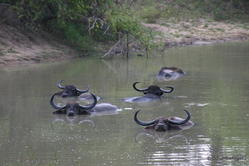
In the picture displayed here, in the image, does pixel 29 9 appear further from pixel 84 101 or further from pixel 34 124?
pixel 34 124

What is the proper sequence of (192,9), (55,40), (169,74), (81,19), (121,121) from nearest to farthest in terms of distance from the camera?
(121,121)
(169,74)
(55,40)
(81,19)
(192,9)

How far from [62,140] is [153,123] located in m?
1.76

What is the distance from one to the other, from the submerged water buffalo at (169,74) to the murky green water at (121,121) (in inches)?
10.6

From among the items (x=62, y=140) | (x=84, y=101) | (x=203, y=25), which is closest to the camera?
(x=62, y=140)

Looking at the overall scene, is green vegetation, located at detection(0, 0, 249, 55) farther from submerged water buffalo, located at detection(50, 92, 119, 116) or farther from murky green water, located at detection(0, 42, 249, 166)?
submerged water buffalo, located at detection(50, 92, 119, 116)

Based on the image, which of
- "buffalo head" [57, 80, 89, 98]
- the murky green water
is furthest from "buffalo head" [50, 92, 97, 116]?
"buffalo head" [57, 80, 89, 98]

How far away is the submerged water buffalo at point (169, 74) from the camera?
68.3ft

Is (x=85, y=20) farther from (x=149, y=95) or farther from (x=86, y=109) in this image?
(x=86, y=109)

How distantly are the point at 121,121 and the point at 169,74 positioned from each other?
6.95 m

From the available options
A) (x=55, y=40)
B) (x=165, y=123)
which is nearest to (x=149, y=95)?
(x=165, y=123)

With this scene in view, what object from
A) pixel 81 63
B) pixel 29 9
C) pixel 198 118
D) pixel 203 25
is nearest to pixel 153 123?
pixel 198 118

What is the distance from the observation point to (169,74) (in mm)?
20969

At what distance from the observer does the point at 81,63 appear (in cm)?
2495

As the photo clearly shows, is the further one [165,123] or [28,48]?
[28,48]
